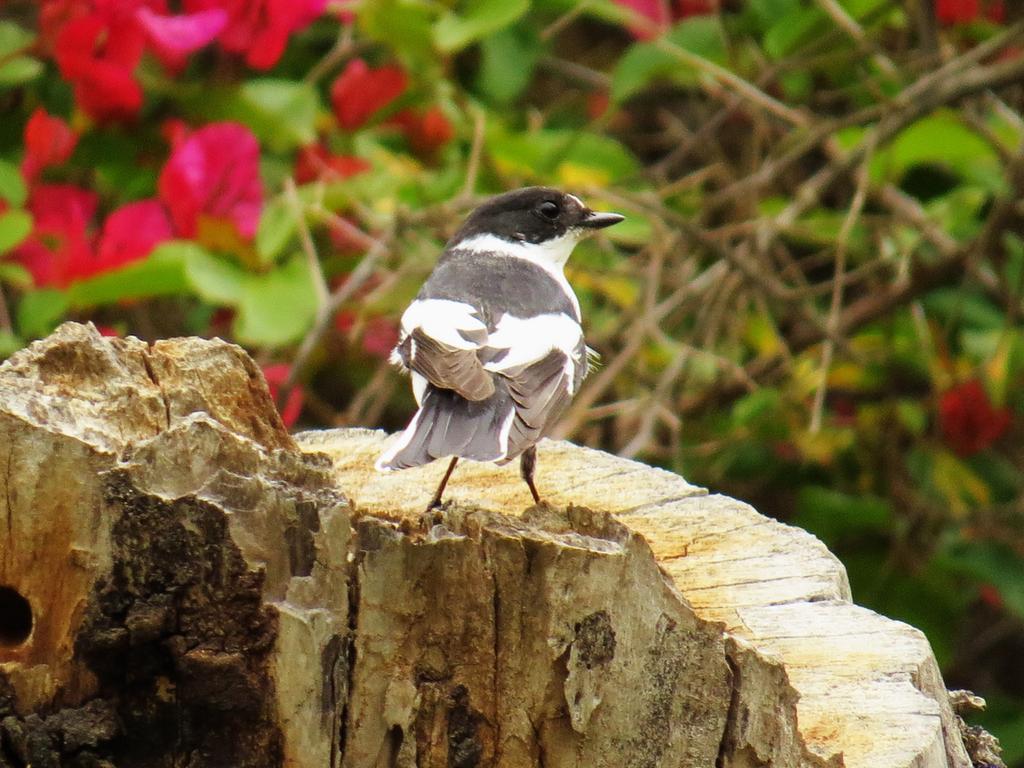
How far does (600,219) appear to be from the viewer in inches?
169

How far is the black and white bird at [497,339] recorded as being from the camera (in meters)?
3.12

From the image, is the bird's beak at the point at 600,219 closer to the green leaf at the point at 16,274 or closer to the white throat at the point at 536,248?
the white throat at the point at 536,248

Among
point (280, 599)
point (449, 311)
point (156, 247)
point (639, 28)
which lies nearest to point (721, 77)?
point (639, 28)

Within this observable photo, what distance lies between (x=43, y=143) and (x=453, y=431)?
5.40ft

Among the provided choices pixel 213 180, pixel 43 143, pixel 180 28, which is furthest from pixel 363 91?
pixel 43 143

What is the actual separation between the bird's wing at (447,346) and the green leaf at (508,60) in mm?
1305

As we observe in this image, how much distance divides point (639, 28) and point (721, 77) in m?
0.43

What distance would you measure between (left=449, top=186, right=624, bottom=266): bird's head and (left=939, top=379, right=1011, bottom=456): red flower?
116 centimetres

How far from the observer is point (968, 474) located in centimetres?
498

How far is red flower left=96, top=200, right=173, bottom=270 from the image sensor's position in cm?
→ 404

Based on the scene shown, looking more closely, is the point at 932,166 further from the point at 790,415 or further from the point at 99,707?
the point at 99,707

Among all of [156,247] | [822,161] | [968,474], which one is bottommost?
[968,474]

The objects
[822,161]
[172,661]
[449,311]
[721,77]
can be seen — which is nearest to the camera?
[172,661]

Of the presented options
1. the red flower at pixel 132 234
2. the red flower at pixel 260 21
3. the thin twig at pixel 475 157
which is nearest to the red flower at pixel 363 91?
the thin twig at pixel 475 157
